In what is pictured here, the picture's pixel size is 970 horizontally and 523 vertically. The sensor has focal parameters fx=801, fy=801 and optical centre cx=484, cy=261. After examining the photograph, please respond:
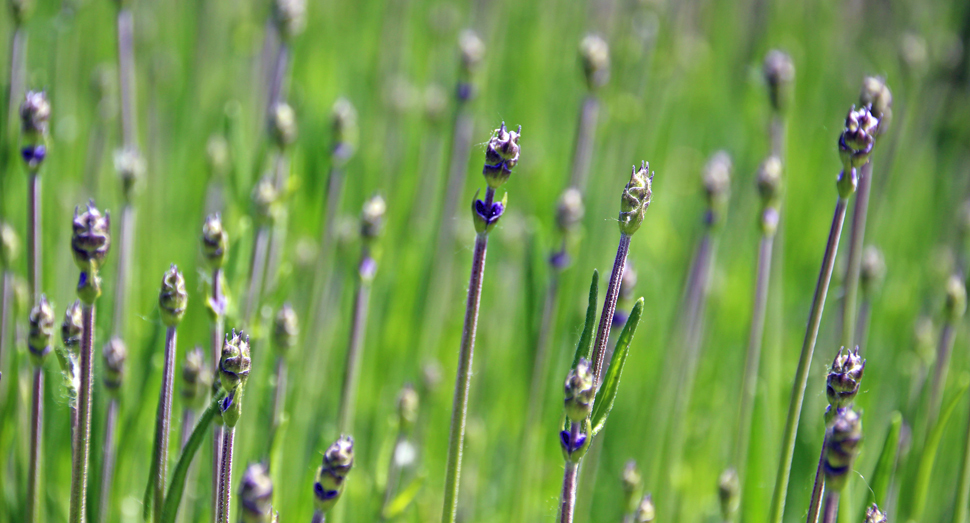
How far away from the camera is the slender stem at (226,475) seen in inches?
29.7

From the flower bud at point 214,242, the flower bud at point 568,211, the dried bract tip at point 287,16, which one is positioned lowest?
the flower bud at point 214,242

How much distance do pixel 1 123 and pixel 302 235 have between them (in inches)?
29.3

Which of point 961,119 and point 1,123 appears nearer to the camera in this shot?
point 1,123

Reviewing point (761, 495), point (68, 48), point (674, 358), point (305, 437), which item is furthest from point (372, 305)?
point (68, 48)

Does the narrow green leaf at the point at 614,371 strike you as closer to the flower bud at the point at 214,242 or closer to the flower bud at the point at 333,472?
the flower bud at the point at 333,472

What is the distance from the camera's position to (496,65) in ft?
9.22

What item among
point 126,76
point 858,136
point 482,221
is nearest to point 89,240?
point 482,221

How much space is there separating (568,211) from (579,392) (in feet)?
2.11

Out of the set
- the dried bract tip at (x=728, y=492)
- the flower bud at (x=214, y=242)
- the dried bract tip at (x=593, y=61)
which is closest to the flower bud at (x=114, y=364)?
the flower bud at (x=214, y=242)

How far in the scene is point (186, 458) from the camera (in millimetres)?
838

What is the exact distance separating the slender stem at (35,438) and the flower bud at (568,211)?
2.62 ft

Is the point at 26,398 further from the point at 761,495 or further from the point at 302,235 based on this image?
the point at 761,495

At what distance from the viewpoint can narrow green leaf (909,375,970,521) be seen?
3.50 ft

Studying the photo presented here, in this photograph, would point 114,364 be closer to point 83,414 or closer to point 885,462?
point 83,414
